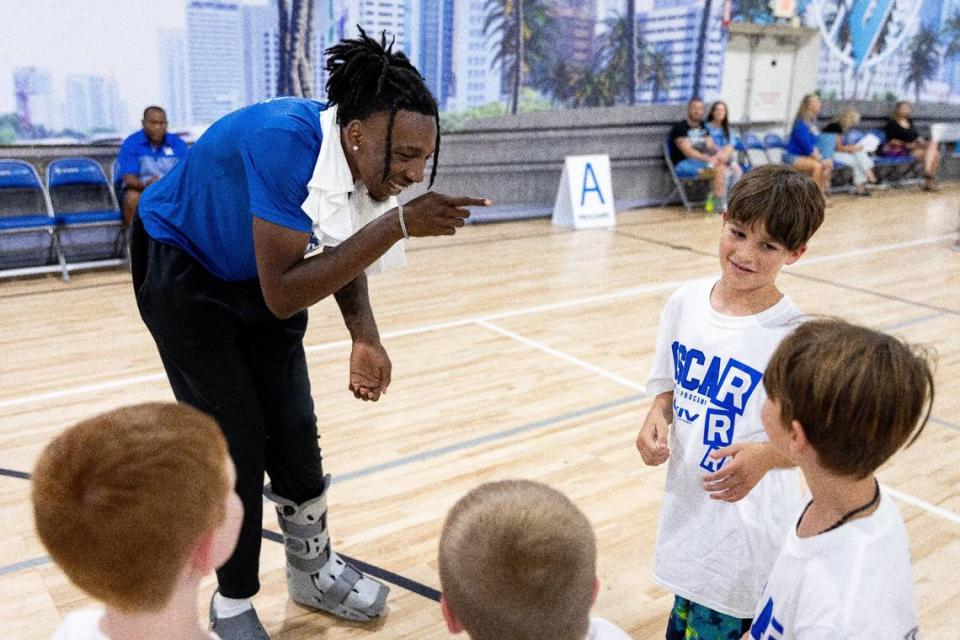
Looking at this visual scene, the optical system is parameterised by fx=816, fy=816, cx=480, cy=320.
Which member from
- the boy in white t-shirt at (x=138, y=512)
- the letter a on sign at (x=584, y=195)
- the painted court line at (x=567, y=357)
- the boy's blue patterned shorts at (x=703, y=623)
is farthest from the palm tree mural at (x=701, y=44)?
the boy in white t-shirt at (x=138, y=512)

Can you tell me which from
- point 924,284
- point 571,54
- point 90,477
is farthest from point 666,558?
point 571,54

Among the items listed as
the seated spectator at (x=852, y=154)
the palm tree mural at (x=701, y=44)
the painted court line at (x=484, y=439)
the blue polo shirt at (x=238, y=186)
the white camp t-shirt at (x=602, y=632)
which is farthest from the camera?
the seated spectator at (x=852, y=154)

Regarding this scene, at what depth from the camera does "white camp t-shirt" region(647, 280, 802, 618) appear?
165 centimetres

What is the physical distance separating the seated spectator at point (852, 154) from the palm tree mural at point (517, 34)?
4.35m

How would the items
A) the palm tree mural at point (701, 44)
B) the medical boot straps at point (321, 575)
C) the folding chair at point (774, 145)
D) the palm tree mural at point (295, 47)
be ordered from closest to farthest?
1. the medical boot straps at point (321, 575)
2. the palm tree mural at point (295, 47)
3. the palm tree mural at point (701, 44)
4. the folding chair at point (774, 145)

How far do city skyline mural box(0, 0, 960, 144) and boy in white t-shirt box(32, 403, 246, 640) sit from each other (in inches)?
208

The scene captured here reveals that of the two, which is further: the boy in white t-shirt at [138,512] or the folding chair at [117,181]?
the folding chair at [117,181]

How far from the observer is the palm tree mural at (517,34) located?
8531 mm

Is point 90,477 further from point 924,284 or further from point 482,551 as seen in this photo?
point 924,284

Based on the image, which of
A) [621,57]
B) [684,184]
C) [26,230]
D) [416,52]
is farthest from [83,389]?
[684,184]

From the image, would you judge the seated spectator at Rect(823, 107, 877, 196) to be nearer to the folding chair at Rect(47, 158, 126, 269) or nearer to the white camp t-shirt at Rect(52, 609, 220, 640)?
the folding chair at Rect(47, 158, 126, 269)

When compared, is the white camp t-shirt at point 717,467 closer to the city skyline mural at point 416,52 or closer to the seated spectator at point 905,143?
→ the city skyline mural at point 416,52

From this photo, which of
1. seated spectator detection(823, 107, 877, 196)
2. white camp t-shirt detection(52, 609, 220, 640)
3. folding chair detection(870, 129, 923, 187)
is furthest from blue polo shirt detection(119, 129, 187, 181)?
folding chair detection(870, 129, 923, 187)

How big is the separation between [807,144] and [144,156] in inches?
300
